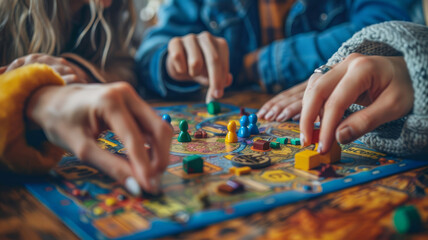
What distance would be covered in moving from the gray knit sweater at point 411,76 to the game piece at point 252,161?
0.63 feet

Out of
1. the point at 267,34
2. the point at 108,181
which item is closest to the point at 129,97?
the point at 108,181

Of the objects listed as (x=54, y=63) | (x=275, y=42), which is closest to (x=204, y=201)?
(x=54, y=63)

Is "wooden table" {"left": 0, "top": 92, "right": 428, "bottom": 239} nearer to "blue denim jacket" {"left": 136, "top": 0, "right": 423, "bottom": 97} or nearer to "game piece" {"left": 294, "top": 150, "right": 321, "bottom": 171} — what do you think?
"game piece" {"left": 294, "top": 150, "right": 321, "bottom": 171}

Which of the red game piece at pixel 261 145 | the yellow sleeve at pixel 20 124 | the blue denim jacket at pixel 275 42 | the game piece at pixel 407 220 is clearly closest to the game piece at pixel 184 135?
the red game piece at pixel 261 145

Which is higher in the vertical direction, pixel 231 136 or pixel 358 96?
pixel 358 96

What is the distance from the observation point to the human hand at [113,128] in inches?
16.1

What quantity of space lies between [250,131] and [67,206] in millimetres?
397

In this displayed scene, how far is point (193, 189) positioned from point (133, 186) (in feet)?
0.25

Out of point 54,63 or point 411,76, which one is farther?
point 54,63

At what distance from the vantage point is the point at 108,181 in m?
0.47

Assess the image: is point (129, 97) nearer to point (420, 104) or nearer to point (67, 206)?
point (67, 206)

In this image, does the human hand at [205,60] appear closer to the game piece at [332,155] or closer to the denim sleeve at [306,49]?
the denim sleeve at [306,49]

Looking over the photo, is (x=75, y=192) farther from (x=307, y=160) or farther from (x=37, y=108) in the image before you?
(x=307, y=160)

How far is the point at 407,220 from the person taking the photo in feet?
1.11
